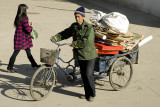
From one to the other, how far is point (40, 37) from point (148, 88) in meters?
4.68

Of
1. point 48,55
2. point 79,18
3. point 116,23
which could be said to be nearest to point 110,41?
point 116,23

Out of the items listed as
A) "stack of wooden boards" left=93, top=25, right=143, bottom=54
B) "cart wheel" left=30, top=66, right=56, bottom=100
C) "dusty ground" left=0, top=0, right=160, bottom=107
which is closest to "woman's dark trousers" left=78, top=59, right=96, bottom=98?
"dusty ground" left=0, top=0, right=160, bottom=107

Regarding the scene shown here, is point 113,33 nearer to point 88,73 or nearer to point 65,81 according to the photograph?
point 88,73

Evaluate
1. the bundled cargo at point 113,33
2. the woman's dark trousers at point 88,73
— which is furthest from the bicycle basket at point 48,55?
the bundled cargo at point 113,33

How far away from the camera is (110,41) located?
6.08 meters

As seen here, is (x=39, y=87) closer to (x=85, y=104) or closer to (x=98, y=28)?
(x=85, y=104)

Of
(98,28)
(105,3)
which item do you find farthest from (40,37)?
(105,3)

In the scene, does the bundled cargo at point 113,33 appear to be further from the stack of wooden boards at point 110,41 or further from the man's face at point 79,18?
the man's face at point 79,18

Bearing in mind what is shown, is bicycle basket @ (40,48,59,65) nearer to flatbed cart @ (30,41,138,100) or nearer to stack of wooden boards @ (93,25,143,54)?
flatbed cart @ (30,41,138,100)

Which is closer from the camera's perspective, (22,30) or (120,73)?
(120,73)

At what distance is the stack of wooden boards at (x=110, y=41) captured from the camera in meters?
5.98

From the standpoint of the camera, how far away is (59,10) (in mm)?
16328

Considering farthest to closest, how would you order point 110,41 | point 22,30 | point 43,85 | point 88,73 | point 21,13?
point 22,30 < point 21,13 < point 110,41 < point 43,85 < point 88,73

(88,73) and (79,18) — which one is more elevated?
(79,18)
